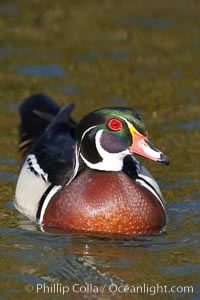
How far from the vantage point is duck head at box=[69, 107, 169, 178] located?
9102 mm

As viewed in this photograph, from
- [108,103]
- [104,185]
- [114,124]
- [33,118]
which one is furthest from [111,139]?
[108,103]

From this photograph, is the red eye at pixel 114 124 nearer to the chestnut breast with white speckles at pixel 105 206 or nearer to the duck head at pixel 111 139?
the duck head at pixel 111 139

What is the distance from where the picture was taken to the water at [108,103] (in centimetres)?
837

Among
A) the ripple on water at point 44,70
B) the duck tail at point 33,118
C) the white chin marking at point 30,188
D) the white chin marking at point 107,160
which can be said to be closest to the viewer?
the white chin marking at point 107,160

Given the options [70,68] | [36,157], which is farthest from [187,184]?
[70,68]

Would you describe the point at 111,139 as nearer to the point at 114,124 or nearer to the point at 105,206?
the point at 114,124

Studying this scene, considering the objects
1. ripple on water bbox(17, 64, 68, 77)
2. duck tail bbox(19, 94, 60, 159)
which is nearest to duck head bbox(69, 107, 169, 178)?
duck tail bbox(19, 94, 60, 159)

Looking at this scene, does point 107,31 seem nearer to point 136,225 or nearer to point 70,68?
point 70,68

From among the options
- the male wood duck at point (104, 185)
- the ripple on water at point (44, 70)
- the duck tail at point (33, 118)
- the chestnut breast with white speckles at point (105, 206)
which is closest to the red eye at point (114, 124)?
the male wood duck at point (104, 185)

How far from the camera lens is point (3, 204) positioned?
34.0 ft

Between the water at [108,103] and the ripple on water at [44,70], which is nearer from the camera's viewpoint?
the water at [108,103]

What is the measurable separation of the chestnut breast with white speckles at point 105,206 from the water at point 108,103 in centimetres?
10

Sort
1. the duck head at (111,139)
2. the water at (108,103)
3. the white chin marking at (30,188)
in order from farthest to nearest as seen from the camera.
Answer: the white chin marking at (30,188) < the duck head at (111,139) < the water at (108,103)

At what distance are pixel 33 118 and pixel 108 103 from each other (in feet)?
5.58
